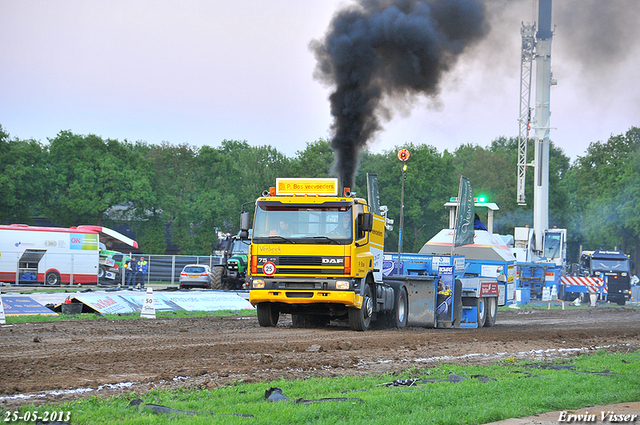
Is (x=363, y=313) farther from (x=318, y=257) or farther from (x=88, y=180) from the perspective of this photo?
(x=88, y=180)

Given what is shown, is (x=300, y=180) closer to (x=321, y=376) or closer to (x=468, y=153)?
(x=321, y=376)

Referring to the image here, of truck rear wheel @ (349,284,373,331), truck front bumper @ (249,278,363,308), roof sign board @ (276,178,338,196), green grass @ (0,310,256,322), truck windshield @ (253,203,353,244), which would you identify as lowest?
green grass @ (0,310,256,322)

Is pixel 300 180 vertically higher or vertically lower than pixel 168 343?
higher

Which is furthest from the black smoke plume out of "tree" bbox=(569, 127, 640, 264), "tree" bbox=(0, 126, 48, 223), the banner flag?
"tree" bbox=(569, 127, 640, 264)

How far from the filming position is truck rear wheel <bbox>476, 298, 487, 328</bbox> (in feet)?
63.8

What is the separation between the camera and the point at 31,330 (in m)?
13.8

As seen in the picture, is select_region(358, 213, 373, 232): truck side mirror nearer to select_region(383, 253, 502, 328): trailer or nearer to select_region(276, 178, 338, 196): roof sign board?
select_region(276, 178, 338, 196): roof sign board

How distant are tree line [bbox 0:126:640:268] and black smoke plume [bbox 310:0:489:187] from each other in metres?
33.7

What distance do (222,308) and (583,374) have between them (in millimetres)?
15569

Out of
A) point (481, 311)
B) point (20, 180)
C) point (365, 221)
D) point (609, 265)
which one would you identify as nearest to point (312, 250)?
point (365, 221)

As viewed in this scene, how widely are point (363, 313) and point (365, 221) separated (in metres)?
2.14

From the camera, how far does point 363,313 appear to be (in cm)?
1582

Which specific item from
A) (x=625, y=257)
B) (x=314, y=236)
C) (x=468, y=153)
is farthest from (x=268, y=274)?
(x=468, y=153)

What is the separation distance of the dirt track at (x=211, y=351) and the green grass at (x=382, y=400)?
55 centimetres
